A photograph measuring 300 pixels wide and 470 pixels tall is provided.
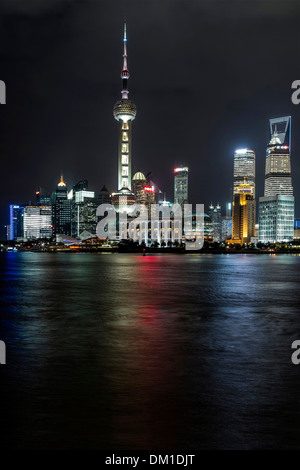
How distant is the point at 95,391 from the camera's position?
1096 cm

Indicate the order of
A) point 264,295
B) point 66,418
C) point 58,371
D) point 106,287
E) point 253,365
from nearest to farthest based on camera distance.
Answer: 1. point 66,418
2. point 58,371
3. point 253,365
4. point 264,295
5. point 106,287

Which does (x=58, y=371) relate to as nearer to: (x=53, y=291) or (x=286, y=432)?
(x=286, y=432)

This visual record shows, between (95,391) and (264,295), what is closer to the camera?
(95,391)

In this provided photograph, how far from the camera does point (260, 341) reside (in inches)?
698

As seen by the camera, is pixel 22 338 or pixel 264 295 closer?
pixel 22 338

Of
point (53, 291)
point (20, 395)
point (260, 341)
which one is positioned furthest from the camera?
point (53, 291)

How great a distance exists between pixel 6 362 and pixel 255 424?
807cm
